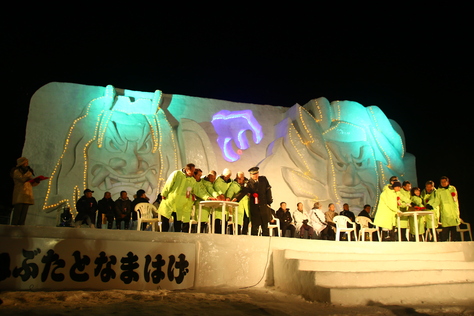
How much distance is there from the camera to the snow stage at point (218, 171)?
4.63m

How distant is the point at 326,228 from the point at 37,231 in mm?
6674

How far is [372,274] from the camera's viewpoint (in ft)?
15.5

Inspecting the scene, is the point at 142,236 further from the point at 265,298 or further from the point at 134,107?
the point at 134,107

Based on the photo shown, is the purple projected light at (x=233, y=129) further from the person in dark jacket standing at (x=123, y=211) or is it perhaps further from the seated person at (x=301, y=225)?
the person in dark jacket standing at (x=123, y=211)

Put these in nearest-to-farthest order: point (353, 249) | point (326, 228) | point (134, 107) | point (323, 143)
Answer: point (353, 249) → point (326, 228) → point (134, 107) → point (323, 143)

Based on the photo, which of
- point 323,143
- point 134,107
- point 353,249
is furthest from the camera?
point 323,143

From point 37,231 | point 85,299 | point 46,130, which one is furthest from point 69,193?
point 85,299

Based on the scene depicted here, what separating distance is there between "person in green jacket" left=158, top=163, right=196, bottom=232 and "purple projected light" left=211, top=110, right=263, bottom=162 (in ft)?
17.2

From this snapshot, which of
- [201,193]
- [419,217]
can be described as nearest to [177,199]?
[201,193]

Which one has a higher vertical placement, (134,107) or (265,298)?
(134,107)

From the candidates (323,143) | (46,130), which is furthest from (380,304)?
(46,130)

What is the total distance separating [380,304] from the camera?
4312 millimetres

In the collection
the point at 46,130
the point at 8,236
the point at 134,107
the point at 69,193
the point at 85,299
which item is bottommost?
the point at 85,299

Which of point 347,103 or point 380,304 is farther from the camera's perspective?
point 347,103
